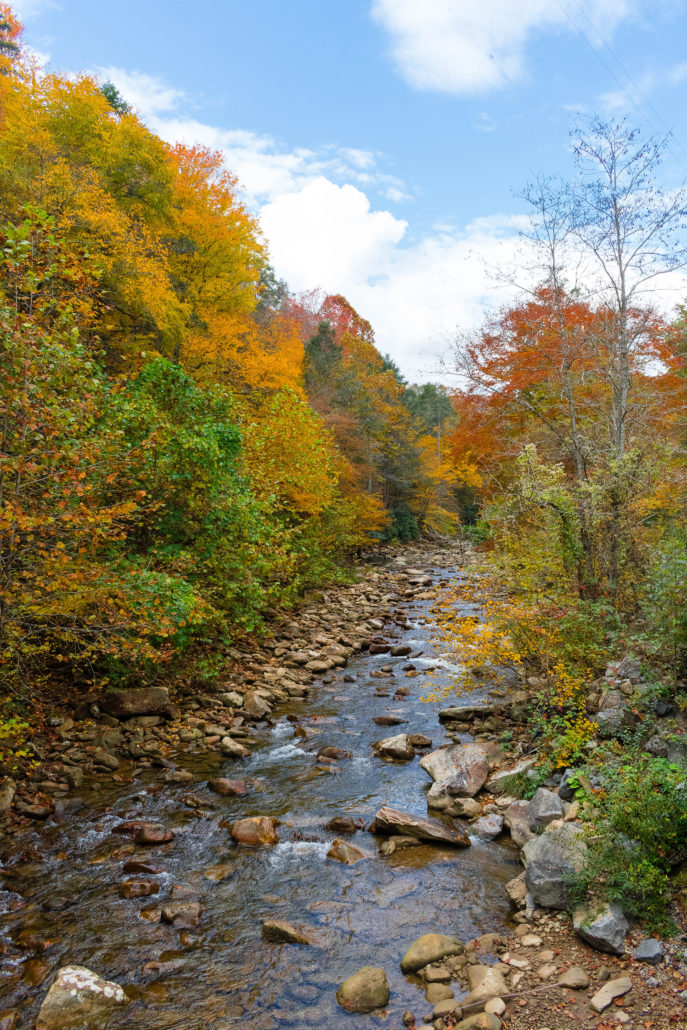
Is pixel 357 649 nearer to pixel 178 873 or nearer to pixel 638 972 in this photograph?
pixel 178 873

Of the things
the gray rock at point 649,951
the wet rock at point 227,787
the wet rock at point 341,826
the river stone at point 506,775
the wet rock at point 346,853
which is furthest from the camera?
the wet rock at point 227,787

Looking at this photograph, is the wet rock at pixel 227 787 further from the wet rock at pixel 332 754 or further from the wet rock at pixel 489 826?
the wet rock at pixel 489 826

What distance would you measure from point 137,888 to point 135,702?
373 centimetres

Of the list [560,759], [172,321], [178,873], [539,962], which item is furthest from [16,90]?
[539,962]

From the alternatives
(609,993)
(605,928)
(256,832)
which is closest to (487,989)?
(609,993)

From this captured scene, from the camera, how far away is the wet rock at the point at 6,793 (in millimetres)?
6199

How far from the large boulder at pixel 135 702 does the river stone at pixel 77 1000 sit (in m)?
4.55

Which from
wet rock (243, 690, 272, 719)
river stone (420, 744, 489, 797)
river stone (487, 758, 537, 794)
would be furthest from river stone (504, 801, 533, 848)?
wet rock (243, 690, 272, 719)

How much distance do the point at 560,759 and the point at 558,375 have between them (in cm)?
611

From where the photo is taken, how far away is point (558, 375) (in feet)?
32.1

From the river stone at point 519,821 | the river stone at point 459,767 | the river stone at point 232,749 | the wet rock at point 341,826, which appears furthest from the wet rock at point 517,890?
the river stone at point 232,749

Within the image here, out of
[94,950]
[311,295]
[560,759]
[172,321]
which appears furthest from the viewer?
[311,295]

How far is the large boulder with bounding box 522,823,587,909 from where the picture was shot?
4.70m

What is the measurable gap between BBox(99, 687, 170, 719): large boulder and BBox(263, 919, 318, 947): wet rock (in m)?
4.57
